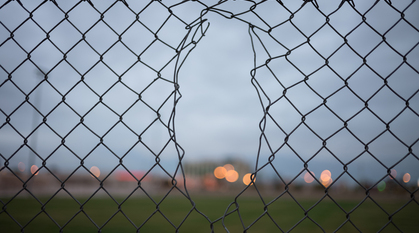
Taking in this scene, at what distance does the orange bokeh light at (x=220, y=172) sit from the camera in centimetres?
6900

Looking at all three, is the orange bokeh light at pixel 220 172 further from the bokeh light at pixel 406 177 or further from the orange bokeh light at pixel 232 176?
the bokeh light at pixel 406 177

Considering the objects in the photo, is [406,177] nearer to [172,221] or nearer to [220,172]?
[172,221]

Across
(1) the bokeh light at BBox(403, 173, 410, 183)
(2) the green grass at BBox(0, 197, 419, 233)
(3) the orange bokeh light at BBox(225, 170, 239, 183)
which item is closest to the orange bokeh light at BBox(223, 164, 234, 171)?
(3) the orange bokeh light at BBox(225, 170, 239, 183)

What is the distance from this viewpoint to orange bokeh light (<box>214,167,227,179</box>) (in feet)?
226

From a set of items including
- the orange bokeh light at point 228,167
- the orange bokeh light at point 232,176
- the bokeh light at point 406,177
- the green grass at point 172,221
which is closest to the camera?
the bokeh light at point 406,177

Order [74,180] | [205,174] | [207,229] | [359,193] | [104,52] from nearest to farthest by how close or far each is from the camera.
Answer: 1. [104,52]
2. [207,229]
3. [359,193]
4. [74,180]
5. [205,174]

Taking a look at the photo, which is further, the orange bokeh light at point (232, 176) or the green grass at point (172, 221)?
the orange bokeh light at point (232, 176)

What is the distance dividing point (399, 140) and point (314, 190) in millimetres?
41175

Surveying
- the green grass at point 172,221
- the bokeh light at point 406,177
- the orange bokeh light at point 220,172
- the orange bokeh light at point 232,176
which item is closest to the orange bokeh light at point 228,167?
the orange bokeh light at point 220,172

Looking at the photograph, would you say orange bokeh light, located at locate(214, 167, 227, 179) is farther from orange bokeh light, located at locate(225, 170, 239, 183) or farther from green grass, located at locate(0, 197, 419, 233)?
green grass, located at locate(0, 197, 419, 233)

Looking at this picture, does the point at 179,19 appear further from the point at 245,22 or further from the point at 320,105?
the point at 320,105

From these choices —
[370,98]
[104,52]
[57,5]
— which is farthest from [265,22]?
[57,5]

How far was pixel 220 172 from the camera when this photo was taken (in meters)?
70.4

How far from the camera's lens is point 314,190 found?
123ft
